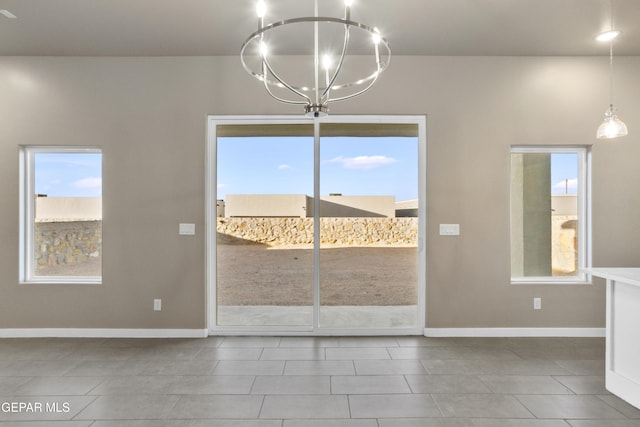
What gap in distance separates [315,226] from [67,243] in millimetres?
2631

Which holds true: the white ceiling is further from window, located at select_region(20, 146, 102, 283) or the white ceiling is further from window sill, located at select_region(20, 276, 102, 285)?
window sill, located at select_region(20, 276, 102, 285)

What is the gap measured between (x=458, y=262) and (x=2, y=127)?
4839mm

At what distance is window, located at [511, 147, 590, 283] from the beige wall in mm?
140

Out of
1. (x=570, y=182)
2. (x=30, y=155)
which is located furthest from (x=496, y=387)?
(x=30, y=155)

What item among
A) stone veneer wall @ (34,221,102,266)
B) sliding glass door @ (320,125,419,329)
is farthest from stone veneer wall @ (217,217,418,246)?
stone veneer wall @ (34,221,102,266)

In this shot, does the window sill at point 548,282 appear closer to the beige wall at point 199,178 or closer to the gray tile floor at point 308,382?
the beige wall at point 199,178

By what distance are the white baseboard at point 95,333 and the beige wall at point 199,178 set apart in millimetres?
62

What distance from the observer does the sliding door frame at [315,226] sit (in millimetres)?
3771

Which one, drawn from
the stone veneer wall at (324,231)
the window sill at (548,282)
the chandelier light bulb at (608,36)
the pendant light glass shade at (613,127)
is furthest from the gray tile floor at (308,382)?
the chandelier light bulb at (608,36)

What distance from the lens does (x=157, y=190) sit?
3.73 meters

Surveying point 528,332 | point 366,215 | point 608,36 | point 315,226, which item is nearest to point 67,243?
point 315,226

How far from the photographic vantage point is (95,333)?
371 centimetres

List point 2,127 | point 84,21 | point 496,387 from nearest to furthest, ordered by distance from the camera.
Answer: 1. point 496,387
2. point 84,21
3. point 2,127

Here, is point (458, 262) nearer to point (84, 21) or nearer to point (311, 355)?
point (311, 355)
